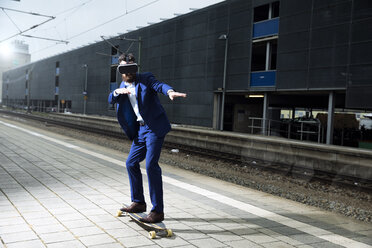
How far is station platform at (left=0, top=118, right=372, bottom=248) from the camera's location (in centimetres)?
365

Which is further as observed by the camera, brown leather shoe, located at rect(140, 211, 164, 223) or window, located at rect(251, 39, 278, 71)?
window, located at rect(251, 39, 278, 71)

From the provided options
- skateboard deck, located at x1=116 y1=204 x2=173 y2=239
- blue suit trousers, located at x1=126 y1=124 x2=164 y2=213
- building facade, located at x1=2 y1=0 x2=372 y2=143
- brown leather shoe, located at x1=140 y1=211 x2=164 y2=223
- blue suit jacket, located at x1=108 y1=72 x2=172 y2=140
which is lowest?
skateboard deck, located at x1=116 y1=204 x2=173 y2=239

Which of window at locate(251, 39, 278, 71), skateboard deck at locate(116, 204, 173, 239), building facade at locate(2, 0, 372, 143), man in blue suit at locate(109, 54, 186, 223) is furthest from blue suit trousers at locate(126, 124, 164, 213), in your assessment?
window at locate(251, 39, 278, 71)

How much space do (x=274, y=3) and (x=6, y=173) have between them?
1982 centimetres

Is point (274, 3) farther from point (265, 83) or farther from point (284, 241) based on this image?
point (284, 241)

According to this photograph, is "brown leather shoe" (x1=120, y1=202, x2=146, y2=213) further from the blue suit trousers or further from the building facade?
the building facade

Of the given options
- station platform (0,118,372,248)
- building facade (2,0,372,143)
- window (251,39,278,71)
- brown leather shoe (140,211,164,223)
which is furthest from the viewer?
window (251,39,278,71)

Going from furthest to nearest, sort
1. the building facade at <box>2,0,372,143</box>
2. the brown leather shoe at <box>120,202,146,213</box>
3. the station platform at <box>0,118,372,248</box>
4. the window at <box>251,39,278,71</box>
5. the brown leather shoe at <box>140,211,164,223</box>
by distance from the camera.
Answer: the window at <box>251,39,278,71</box>, the building facade at <box>2,0,372,143</box>, the brown leather shoe at <box>120,202,146,213</box>, the brown leather shoe at <box>140,211,164,223</box>, the station platform at <box>0,118,372,248</box>

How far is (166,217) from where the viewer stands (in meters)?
4.49

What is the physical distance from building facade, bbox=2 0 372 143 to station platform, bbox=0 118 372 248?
13660 millimetres

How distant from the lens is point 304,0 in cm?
1989

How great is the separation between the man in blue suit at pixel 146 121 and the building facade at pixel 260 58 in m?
15.6

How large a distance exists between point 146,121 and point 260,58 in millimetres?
25021

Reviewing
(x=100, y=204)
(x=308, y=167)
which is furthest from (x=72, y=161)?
(x=308, y=167)
